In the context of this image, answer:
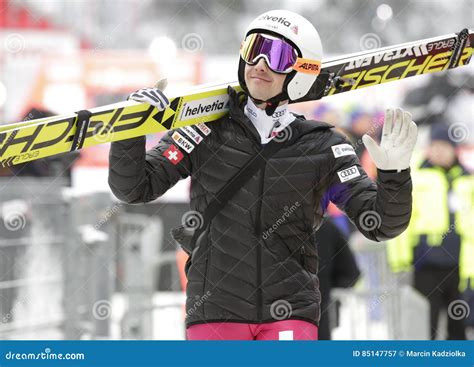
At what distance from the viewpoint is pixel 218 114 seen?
148 inches

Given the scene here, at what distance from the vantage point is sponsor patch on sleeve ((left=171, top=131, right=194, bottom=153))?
3.66 m

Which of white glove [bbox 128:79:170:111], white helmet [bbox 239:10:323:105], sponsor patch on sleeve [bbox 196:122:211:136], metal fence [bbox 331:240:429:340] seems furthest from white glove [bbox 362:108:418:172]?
metal fence [bbox 331:240:429:340]

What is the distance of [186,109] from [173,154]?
0.60ft

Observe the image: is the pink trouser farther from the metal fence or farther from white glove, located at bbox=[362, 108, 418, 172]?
the metal fence

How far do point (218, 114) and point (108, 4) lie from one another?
40.5 ft

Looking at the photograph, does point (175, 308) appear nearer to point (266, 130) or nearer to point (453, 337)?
point (453, 337)

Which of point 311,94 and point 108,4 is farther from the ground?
point 108,4

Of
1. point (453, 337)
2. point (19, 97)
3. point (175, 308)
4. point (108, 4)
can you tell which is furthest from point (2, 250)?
point (108, 4)

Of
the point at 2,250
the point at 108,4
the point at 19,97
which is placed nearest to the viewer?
the point at 2,250

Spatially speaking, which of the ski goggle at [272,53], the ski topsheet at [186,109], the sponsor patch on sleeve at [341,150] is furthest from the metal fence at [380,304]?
the ski goggle at [272,53]

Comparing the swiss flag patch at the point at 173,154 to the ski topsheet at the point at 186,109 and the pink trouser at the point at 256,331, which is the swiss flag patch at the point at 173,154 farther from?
the pink trouser at the point at 256,331

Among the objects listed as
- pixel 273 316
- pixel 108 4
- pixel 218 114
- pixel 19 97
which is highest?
pixel 108 4

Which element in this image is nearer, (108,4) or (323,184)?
(323,184)

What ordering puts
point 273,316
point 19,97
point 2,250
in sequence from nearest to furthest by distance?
point 273,316 → point 2,250 → point 19,97
